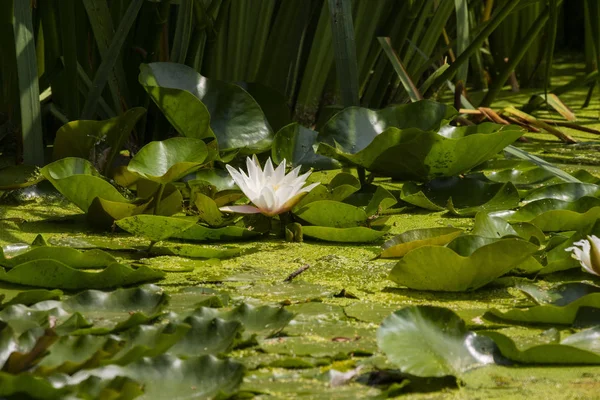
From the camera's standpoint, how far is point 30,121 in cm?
159

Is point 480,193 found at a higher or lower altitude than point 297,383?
lower

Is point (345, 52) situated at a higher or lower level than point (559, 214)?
higher

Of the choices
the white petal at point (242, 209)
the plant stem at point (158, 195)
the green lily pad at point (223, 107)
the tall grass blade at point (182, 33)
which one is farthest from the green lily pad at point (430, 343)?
the tall grass blade at point (182, 33)

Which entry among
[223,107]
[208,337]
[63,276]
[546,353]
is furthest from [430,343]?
[223,107]

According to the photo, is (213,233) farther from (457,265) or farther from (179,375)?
(179,375)

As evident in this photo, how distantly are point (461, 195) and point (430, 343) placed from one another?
77 centimetres

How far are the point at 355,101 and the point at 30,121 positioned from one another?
2.08 feet

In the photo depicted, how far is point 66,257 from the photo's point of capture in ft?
3.71

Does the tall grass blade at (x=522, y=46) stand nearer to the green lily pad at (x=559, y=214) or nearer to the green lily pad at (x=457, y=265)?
the green lily pad at (x=559, y=214)

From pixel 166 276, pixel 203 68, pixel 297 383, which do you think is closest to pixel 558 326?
pixel 297 383

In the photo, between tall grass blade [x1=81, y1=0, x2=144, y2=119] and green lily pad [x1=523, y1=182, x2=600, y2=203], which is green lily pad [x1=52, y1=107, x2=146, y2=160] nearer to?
tall grass blade [x1=81, y1=0, x2=144, y2=119]

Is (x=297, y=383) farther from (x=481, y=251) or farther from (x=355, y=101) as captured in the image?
(x=355, y=101)

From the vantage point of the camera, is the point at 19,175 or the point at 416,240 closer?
the point at 416,240

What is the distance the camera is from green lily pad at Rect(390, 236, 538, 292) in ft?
3.43
